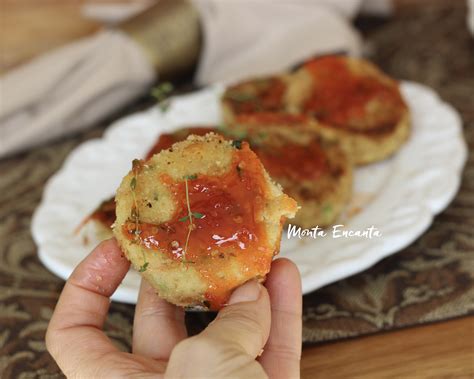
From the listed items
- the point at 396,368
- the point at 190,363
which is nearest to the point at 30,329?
the point at 190,363

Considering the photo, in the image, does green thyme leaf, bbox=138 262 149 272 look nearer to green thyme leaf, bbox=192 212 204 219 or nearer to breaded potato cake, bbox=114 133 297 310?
breaded potato cake, bbox=114 133 297 310

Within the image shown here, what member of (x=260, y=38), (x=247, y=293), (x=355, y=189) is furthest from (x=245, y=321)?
(x=260, y=38)

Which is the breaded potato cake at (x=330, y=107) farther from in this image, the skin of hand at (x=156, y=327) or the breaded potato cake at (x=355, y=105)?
the skin of hand at (x=156, y=327)

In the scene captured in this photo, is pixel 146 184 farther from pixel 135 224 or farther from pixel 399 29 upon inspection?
pixel 399 29

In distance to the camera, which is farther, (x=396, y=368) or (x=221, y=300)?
(x=396, y=368)

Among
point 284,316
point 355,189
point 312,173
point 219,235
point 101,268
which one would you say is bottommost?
point 355,189

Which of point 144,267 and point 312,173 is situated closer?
point 144,267

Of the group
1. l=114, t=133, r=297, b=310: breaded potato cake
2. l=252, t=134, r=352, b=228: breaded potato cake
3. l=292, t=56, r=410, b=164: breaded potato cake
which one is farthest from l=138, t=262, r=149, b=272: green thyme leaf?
l=292, t=56, r=410, b=164: breaded potato cake

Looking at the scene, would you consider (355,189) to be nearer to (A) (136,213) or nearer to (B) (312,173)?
(B) (312,173)
